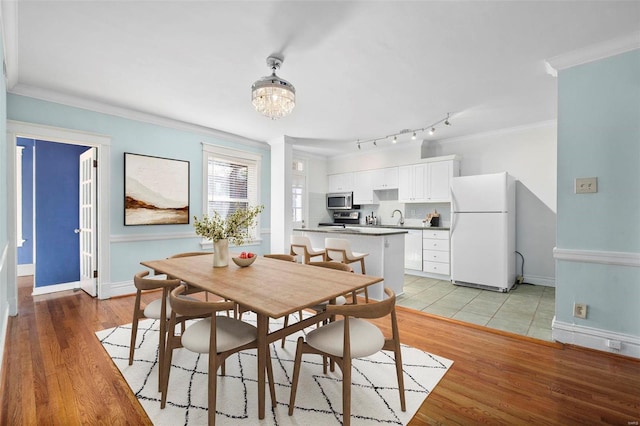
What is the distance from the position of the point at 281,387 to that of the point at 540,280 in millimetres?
4433

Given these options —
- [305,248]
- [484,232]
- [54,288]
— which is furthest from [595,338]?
[54,288]

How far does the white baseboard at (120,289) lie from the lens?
12.5 ft

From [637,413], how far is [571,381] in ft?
1.09

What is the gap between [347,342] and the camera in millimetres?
1459

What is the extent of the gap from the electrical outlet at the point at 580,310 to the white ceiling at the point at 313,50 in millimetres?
2122

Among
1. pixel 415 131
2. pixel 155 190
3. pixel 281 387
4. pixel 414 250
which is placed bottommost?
pixel 281 387

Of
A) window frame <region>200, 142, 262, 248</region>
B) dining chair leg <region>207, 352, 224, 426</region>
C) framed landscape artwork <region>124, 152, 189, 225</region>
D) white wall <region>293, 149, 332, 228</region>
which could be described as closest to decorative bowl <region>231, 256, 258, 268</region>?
dining chair leg <region>207, 352, 224, 426</region>

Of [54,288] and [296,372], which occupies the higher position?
[296,372]

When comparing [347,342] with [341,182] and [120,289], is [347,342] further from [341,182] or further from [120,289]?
[341,182]

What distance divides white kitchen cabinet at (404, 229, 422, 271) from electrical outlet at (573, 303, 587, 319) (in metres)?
2.74

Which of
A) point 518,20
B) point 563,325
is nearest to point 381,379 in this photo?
point 563,325

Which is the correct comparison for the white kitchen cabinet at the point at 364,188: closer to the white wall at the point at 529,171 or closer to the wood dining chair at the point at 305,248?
the white wall at the point at 529,171

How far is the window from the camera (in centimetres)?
481

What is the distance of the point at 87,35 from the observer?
7.40ft
